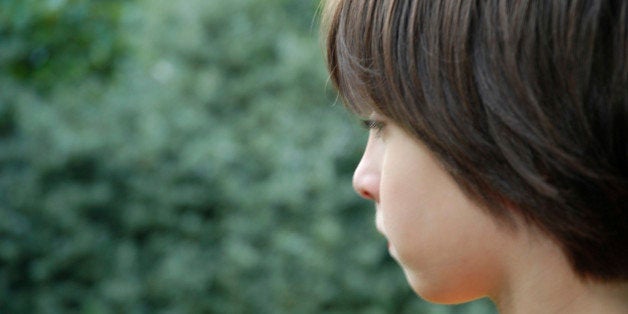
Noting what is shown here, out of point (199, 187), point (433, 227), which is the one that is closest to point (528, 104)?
point (433, 227)

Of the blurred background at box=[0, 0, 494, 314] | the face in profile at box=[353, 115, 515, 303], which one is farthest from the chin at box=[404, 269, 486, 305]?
the blurred background at box=[0, 0, 494, 314]

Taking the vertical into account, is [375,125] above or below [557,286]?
above

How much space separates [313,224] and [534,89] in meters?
2.80

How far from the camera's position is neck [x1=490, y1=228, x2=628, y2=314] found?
1.47 meters

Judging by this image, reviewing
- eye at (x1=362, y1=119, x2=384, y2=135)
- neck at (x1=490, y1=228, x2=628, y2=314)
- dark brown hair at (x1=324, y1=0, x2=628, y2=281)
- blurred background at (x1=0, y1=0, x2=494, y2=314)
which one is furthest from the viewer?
blurred background at (x1=0, y1=0, x2=494, y2=314)

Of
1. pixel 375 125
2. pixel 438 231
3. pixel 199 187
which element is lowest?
pixel 199 187

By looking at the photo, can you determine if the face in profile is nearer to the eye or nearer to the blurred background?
the eye

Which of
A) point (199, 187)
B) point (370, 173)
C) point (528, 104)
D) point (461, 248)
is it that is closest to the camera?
point (528, 104)

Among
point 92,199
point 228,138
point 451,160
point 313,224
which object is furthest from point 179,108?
point 451,160

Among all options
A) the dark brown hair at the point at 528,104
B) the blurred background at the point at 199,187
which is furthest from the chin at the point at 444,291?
the blurred background at the point at 199,187

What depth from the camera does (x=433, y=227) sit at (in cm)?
152

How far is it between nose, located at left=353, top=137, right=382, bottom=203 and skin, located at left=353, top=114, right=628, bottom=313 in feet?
0.06

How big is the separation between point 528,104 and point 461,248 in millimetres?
259

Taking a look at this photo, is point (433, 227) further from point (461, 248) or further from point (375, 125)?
point (375, 125)
